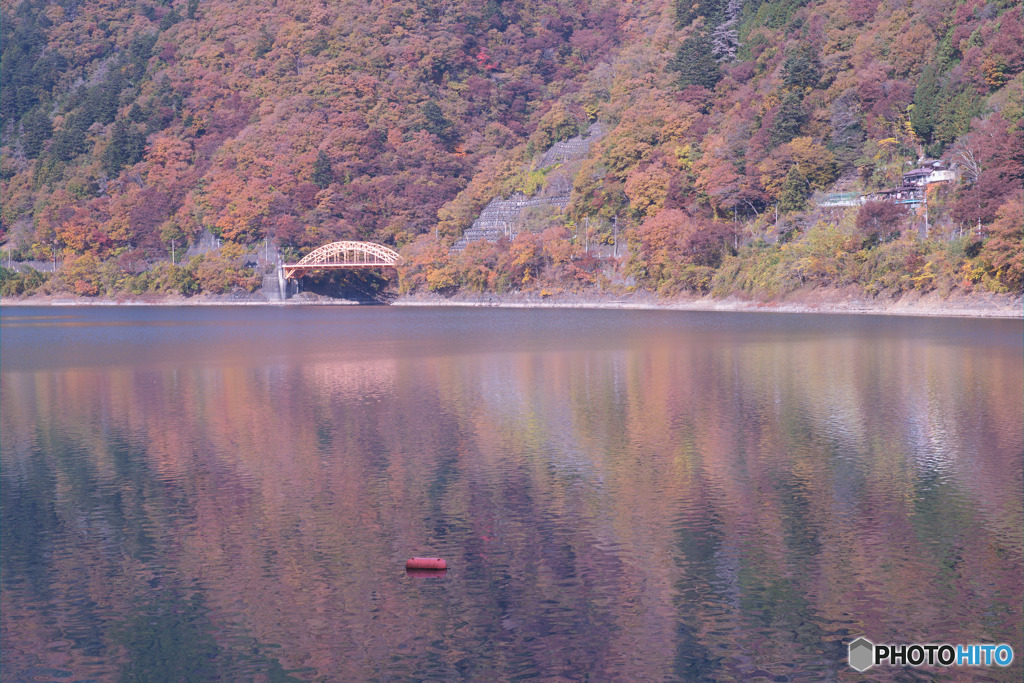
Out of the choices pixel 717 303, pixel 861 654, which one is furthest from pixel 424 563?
pixel 717 303

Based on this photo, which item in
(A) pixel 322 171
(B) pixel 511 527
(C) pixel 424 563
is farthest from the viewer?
(A) pixel 322 171

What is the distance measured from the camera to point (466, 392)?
2911cm

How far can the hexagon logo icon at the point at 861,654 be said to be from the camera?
9703 mm

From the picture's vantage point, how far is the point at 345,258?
12188cm

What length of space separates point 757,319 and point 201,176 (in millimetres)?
101488

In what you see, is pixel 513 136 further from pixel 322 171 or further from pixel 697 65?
pixel 697 65

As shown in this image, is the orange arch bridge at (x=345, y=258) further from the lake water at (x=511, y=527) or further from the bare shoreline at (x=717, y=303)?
the lake water at (x=511, y=527)

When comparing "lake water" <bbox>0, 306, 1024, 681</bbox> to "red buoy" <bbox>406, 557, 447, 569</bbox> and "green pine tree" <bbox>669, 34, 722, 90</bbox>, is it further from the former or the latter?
"green pine tree" <bbox>669, 34, 722, 90</bbox>

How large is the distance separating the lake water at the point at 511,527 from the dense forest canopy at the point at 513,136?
46677 millimetres

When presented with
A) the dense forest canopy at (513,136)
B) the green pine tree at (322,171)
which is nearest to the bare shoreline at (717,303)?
the dense forest canopy at (513,136)

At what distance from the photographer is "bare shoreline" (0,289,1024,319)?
6631 cm

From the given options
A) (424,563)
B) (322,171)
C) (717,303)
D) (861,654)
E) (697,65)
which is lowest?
(717,303)

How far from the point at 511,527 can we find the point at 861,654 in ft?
18.2

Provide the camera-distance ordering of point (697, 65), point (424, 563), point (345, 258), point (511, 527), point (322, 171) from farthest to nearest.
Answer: point (322, 171)
point (345, 258)
point (697, 65)
point (511, 527)
point (424, 563)
